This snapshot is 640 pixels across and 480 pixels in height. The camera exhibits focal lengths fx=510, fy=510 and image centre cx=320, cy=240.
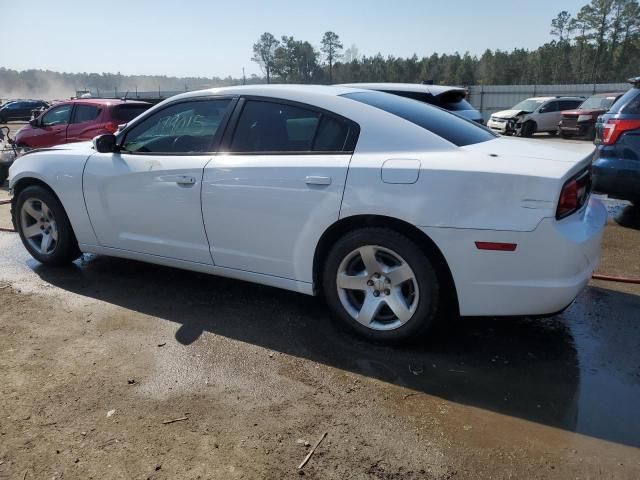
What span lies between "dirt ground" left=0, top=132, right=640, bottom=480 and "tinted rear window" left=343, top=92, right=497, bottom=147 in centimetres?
130

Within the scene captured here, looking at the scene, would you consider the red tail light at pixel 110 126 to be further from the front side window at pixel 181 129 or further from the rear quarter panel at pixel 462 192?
the rear quarter panel at pixel 462 192

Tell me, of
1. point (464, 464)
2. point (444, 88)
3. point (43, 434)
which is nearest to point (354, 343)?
point (464, 464)

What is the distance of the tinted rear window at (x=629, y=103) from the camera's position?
5.49m

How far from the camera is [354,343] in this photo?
332 centimetres

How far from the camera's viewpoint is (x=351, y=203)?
3.07m

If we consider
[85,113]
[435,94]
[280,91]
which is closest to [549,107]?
[435,94]

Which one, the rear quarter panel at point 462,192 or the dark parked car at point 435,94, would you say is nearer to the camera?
the rear quarter panel at point 462,192

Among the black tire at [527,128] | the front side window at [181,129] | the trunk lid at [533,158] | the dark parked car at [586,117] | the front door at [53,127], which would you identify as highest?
the front side window at [181,129]

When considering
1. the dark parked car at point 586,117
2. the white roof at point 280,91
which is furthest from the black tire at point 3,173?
the dark parked car at point 586,117

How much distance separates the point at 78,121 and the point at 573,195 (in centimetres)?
1050

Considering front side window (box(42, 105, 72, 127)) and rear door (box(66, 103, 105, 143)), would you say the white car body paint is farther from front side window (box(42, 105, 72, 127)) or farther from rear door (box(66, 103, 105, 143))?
front side window (box(42, 105, 72, 127))

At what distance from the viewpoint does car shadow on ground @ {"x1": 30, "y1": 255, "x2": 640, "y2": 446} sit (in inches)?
105

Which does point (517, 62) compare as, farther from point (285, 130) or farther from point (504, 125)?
point (285, 130)

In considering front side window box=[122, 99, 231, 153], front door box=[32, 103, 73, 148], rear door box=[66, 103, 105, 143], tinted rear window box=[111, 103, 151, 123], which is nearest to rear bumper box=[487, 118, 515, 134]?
tinted rear window box=[111, 103, 151, 123]
